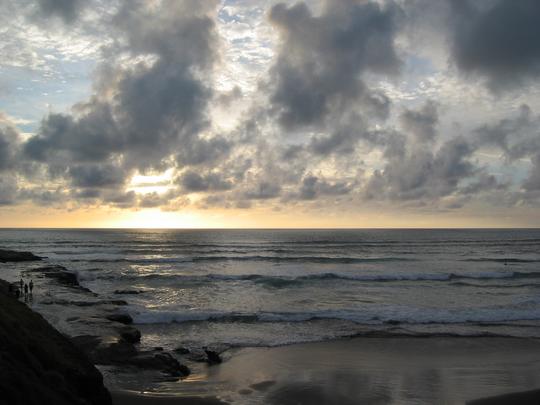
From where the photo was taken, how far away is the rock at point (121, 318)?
19.2m

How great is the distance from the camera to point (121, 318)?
19500mm

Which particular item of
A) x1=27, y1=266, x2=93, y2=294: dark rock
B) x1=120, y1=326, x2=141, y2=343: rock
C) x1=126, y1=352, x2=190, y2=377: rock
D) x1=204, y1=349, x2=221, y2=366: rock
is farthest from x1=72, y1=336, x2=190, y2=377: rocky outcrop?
x1=27, y1=266, x2=93, y2=294: dark rock

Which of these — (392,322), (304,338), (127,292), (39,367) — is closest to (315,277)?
(127,292)

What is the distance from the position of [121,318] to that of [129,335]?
3.90 metres

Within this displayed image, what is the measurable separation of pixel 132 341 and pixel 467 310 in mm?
18249

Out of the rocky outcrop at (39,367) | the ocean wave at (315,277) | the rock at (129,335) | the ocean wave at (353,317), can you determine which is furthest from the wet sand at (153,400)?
the ocean wave at (315,277)

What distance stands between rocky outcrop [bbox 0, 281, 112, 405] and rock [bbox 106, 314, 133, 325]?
10.6 meters

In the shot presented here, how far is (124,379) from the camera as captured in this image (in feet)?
38.8

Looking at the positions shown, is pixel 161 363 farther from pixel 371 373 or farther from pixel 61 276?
pixel 61 276

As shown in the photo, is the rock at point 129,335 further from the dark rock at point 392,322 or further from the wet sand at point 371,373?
the dark rock at point 392,322

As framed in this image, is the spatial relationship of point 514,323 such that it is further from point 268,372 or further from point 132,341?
point 132,341

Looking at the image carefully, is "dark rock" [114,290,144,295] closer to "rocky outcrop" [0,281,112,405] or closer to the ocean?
the ocean

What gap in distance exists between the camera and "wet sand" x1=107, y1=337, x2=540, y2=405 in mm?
10922

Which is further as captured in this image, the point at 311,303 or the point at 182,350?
the point at 311,303
